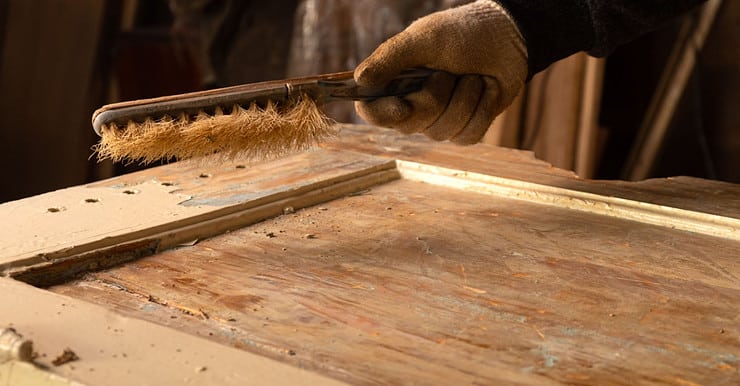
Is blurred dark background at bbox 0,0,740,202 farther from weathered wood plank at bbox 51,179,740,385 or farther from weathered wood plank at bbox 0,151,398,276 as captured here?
weathered wood plank at bbox 51,179,740,385

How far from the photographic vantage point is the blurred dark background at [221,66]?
3096mm

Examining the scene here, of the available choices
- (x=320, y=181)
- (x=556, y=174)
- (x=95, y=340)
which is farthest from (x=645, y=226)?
(x=95, y=340)

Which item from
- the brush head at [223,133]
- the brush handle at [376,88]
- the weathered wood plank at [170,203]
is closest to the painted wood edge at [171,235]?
the weathered wood plank at [170,203]

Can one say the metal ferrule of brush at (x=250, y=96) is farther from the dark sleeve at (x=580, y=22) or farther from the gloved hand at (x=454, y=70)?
the dark sleeve at (x=580, y=22)

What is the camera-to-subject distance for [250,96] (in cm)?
129

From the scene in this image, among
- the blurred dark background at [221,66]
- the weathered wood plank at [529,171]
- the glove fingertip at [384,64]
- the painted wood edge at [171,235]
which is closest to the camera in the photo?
the painted wood edge at [171,235]

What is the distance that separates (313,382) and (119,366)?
20cm

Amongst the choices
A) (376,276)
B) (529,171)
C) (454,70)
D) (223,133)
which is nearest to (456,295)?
(376,276)

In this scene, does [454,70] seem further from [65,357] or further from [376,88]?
[65,357]

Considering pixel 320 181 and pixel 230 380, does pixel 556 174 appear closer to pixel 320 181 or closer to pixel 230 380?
pixel 320 181

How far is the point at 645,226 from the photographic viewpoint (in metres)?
1.44

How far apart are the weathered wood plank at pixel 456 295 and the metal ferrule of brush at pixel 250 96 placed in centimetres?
20

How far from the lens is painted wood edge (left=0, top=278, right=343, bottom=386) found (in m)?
0.85

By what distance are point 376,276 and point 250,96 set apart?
0.34 meters
